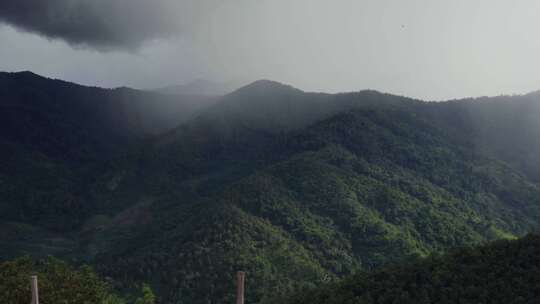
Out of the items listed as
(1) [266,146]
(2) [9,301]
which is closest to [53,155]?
(1) [266,146]

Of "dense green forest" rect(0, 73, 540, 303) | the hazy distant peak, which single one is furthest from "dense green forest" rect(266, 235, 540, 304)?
the hazy distant peak

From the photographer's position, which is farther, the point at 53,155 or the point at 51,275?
the point at 53,155

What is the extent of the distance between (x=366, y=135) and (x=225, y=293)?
70273mm

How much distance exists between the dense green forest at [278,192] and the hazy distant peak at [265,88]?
2.59ft

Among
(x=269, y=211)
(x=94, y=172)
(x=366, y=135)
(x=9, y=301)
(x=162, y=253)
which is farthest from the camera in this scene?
(x=94, y=172)

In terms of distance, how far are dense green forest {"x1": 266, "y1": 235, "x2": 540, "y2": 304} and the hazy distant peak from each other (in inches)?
5954

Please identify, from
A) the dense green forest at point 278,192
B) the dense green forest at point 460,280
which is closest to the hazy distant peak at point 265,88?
the dense green forest at point 278,192

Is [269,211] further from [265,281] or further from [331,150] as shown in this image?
[331,150]

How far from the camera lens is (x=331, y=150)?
4555 inches

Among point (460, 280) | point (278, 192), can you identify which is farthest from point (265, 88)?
point (460, 280)

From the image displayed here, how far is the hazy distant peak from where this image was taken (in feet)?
619

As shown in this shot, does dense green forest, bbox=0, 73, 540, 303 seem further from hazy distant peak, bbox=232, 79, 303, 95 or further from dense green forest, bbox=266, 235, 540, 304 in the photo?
dense green forest, bbox=266, 235, 540, 304

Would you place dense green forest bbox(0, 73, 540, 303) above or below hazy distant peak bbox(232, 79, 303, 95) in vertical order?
below

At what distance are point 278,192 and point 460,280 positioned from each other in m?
64.9
